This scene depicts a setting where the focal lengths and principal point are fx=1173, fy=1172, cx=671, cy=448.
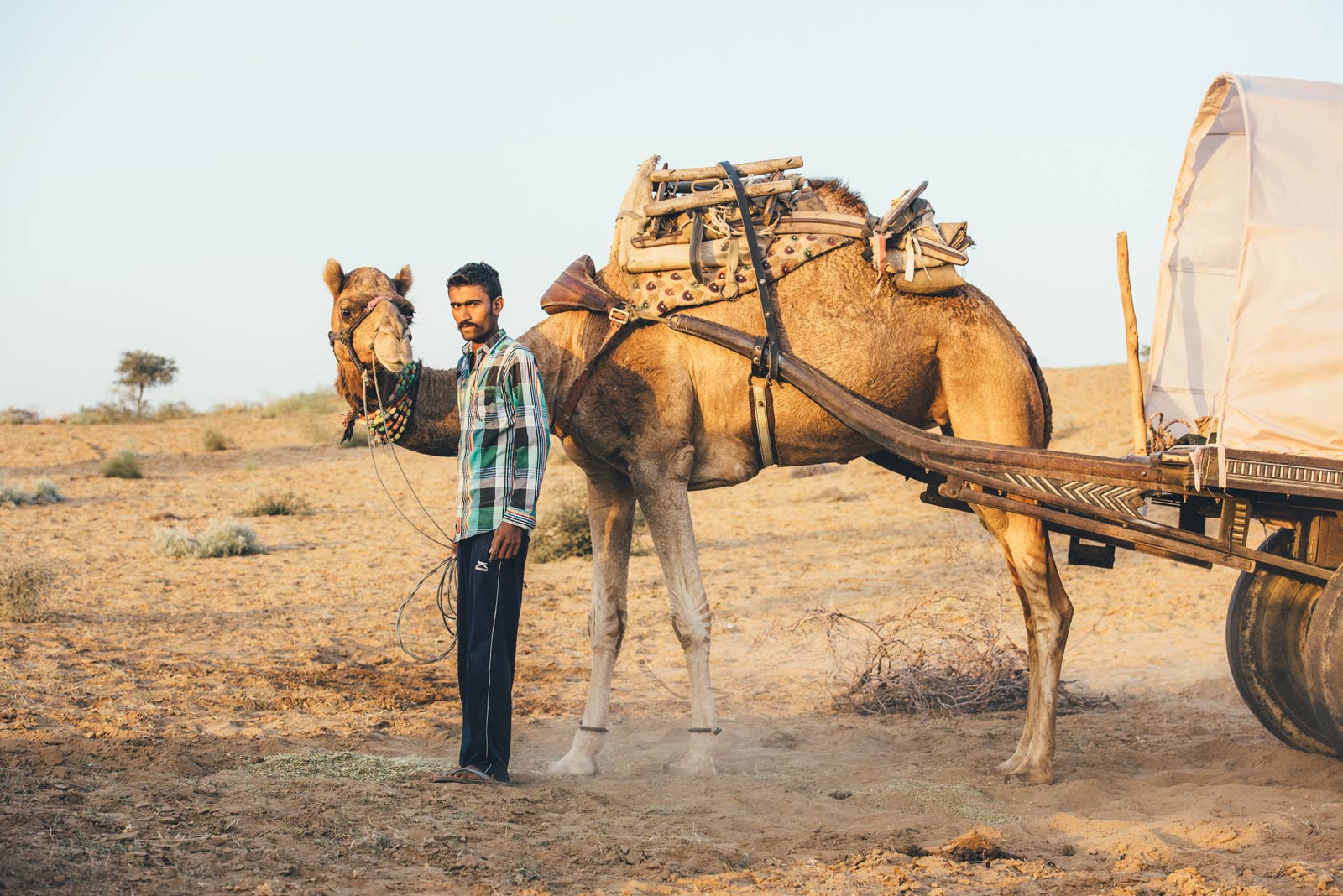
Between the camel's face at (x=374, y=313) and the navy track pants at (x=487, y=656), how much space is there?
106 centimetres

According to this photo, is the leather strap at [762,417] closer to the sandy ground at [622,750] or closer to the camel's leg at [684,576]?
the camel's leg at [684,576]

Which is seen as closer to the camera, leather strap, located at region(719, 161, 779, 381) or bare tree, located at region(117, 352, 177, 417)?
leather strap, located at region(719, 161, 779, 381)

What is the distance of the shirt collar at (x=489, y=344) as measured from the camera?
545cm

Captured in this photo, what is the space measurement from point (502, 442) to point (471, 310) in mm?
631

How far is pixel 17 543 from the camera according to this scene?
12.8 m

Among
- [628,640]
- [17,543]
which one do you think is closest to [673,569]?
[628,640]

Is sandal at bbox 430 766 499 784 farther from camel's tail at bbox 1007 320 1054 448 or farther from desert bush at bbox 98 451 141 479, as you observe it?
desert bush at bbox 98 451 141 479

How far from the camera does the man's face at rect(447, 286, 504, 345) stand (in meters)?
5.40

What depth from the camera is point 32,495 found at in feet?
52.5

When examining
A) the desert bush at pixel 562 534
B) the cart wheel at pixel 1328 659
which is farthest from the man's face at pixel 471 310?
the desert bush at pixel 562 534

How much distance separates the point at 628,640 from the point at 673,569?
4033 mm

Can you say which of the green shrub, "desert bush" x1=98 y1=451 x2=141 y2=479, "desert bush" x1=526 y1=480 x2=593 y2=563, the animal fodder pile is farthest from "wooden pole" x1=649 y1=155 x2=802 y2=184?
"desert bush" x1=98 y1=451 x2=141 y2=479

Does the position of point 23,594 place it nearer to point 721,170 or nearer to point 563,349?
point 563,349

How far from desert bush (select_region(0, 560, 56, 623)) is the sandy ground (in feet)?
0.61
